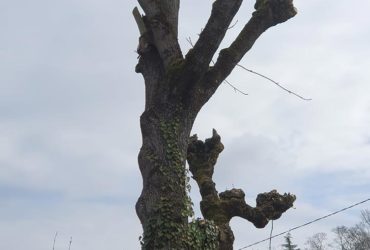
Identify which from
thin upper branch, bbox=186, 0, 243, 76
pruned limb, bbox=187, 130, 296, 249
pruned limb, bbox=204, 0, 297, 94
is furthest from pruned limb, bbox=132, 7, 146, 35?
pruned limb, bbox=187, 130, 296, 249

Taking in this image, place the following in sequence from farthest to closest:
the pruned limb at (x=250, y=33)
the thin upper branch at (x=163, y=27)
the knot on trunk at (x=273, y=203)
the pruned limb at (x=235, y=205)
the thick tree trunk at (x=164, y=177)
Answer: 1. the knot on trunk at (x=273, y=203)
2. the pruned limb at (x=235, y=205)
3. the pruned limb at (x=250, y=33)
4. the thin upper branch at (x=163, y=27)
5. the thick tree trunk at (x=164, y=177)

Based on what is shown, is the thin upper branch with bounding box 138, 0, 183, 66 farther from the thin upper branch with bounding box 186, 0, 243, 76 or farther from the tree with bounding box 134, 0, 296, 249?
the thin upper branch with bounding box 186, 0, 243, 76

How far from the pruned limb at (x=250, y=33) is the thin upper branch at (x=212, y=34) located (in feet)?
1.19

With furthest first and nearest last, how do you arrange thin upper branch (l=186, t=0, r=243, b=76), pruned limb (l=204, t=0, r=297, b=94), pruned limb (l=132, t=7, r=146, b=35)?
pruned limb (l=132, t=7, r=146, b=35)
pruned limb (l=204, t=0, r=297, b=94)
thin upper branch (l=186, t=0, r=243, b=76)

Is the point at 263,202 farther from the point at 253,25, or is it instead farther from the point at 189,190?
the point at 253,25

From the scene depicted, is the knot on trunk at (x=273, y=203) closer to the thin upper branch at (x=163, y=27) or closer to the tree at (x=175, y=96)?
the tree at (x=175, y=96)

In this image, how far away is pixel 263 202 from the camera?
7133 mm

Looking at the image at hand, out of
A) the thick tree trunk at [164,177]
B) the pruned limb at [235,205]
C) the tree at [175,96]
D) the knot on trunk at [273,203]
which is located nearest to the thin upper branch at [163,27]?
the tree at [175,96]

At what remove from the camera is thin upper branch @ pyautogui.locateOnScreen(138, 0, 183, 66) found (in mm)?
5379

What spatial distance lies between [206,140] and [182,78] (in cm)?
286

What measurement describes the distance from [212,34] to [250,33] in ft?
2.71

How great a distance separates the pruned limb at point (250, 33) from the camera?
551cm

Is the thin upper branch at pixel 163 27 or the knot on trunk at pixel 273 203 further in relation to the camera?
the knot on trunk at pixel 273 203

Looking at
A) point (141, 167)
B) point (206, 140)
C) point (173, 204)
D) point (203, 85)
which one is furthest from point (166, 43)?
point (206, 140)
